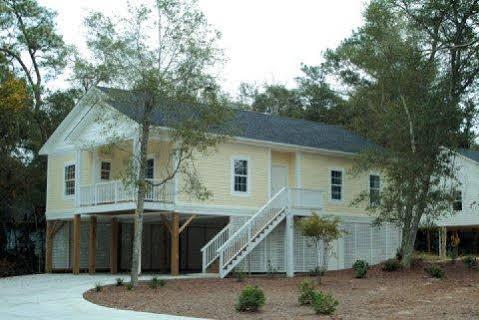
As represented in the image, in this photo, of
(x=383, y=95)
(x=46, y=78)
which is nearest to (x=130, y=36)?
(x=383, y=95)

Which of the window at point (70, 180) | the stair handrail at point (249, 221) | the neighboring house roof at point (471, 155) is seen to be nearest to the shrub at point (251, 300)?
the stair handrail at point (249, 221)

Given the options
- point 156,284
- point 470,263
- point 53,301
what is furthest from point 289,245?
point 53,301

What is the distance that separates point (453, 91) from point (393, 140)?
293 cm

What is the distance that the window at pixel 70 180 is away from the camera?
34.1m

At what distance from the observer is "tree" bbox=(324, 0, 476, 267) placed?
2739cm

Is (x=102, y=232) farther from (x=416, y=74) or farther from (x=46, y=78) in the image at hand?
(x=416, y=74)

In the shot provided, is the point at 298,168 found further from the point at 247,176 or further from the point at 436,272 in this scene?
the point at 436,272

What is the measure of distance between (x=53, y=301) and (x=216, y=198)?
35.1ft

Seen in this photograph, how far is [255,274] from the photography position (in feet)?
102

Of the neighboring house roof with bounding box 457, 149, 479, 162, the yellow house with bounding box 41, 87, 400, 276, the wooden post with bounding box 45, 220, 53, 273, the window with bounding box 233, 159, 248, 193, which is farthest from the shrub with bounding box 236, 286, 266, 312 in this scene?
Result: the neighboring house roof with bounding box 457, 149, 479, 162

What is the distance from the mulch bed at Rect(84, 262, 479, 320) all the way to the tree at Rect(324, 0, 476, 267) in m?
2.92

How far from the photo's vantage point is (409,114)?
2809 centimetres

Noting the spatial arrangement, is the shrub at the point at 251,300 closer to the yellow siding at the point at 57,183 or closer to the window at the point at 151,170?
the window at the point at 151,170

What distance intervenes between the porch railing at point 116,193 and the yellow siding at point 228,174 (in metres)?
0.65
